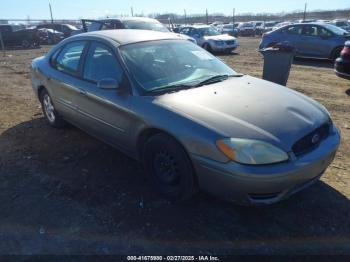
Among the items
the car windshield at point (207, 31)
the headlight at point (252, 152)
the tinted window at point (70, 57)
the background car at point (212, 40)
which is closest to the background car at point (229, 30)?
the car windshield at point (207, 31)

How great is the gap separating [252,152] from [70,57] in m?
3.10

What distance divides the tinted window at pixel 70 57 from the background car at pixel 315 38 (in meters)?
10.4

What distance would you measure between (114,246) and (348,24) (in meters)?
33.0

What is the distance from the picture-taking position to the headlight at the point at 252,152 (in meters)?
Answer: 2.82

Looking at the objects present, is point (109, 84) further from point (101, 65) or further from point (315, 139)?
point (315, 139)

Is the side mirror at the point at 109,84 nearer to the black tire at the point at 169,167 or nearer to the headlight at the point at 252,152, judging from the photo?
the black tire at the point at 169,167

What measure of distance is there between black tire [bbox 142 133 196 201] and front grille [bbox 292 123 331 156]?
3.10ft

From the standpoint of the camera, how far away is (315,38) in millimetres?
13094

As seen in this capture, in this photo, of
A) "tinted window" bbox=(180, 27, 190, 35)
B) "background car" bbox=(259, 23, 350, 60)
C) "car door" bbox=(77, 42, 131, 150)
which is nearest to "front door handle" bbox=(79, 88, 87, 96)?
"car door" bbox=(77, 42, 131, 150)

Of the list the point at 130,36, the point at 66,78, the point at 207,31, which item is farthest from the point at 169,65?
the point at 207,31

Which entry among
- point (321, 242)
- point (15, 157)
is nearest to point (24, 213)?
point (15, 157)

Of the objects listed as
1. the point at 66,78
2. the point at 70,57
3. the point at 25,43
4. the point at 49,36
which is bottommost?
the point at 25,43

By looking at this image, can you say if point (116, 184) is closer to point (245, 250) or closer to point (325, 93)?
point (245, 250)

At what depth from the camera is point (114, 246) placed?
2934 mm
